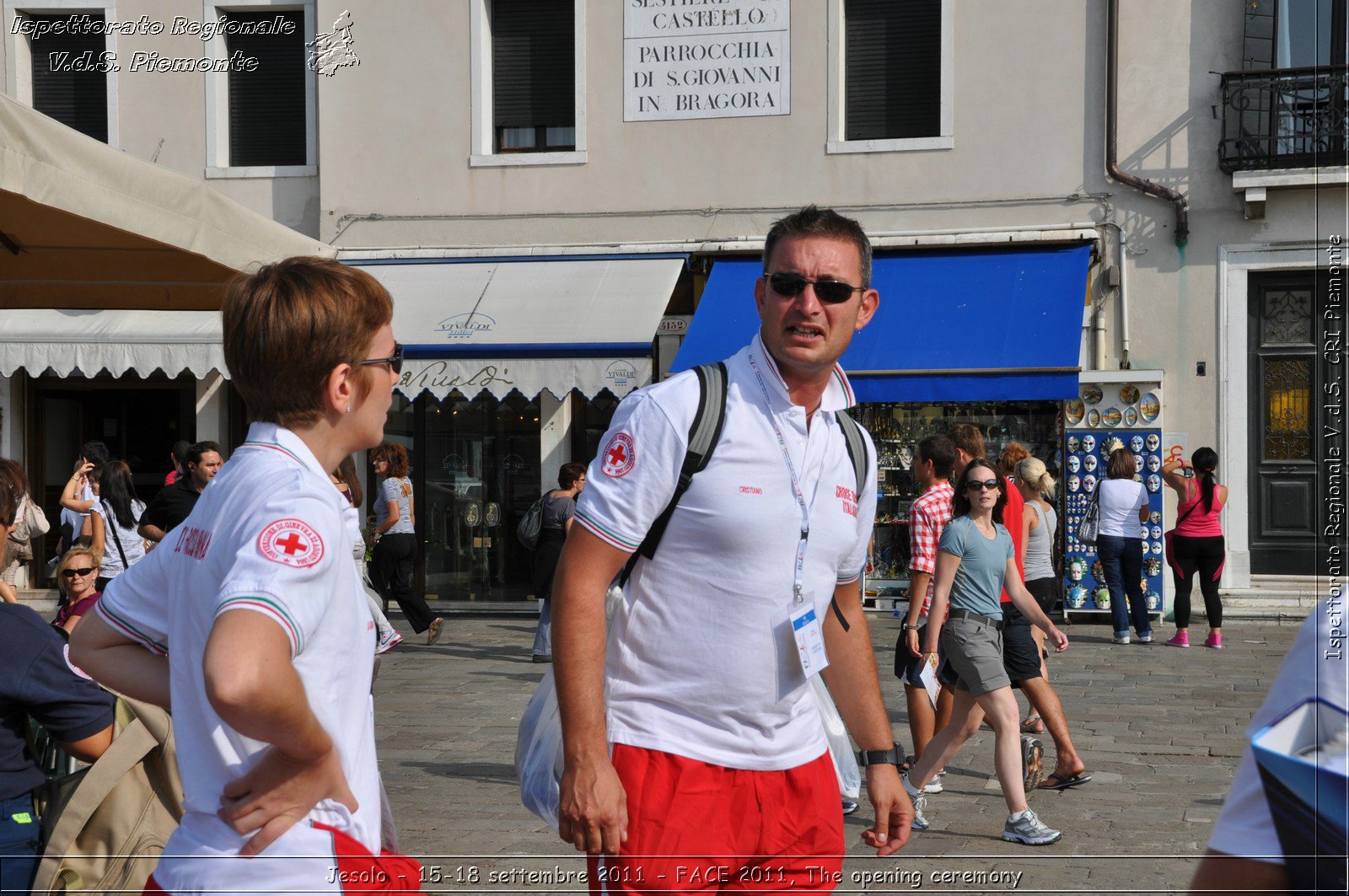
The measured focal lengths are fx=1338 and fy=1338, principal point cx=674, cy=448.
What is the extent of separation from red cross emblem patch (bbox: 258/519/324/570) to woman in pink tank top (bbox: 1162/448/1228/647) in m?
11.4

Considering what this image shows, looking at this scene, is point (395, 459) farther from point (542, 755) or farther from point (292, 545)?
point (292, 545)

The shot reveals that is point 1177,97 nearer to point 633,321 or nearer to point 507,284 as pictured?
point 633,321

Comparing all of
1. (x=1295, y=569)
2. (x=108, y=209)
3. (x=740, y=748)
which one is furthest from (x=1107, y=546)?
(x=740, y=748)

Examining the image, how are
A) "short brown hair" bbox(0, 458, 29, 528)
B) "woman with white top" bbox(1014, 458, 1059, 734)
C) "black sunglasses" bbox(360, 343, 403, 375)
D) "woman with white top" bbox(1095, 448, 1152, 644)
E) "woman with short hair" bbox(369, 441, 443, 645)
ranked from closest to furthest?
Answer: "black sunglasses" bbox(360, 343, 403, 375) → "short brown hair" bbox(0, 458, 29, 528) → "woman with white top" bbox(1014, 458, 1059, 734) → "woman with short hair" bbox(369, 441, 443, 645) → "woman with white top" bbox(1095, 448, 1152, 644)

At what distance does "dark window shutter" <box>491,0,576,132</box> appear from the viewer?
52.3ft

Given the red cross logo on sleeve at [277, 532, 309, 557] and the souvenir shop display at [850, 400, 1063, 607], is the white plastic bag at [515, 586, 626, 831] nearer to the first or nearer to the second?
the red cross logo on sleeve at [277, 532, 309, 557]

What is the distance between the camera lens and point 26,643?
306 centimetres

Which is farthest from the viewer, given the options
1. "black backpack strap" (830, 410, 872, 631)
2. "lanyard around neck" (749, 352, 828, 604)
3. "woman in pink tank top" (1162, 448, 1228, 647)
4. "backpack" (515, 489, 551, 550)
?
"woman in pink tank top" (1162, 448, 1228, 647)

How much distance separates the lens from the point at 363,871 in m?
1.93

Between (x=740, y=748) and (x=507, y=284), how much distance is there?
1313cm

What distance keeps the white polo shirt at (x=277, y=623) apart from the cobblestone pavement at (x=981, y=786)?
3.34m

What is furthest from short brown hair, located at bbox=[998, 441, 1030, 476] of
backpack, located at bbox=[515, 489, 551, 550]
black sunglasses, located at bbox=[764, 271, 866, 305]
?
black sunglasses, located at bbox=[764, 271, 866, 305]

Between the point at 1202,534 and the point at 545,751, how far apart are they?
35.5 ft

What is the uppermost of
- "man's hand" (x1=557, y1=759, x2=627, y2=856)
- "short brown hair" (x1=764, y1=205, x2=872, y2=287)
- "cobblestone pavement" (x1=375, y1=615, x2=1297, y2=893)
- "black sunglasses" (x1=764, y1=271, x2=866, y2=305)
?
"short brown hair" (x1=764, y1=205, x2=872, y2=287)
